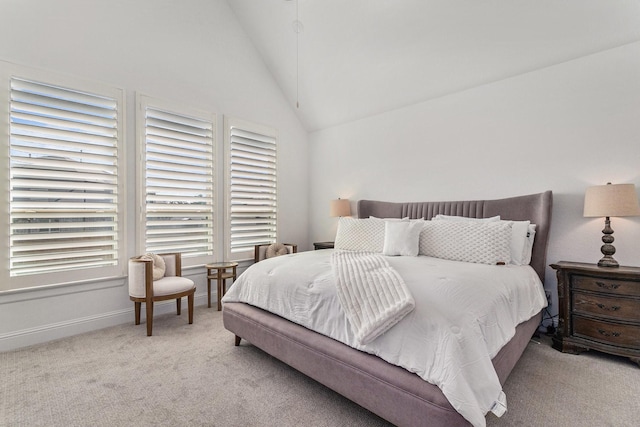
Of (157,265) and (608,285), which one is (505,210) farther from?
(157,265)

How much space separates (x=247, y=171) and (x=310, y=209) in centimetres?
142

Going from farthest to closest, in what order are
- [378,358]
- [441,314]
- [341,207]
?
[341,207] < [378,358] < [441,314]

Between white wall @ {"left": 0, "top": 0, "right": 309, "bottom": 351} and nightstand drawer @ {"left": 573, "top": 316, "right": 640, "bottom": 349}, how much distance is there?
146 inches

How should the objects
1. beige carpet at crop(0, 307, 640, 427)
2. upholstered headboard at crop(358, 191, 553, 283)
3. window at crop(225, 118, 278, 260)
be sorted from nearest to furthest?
beige carpet at crop(0, 307, 640, 427) → upholstered headboard at crop(358, 191, 553, 283) → window at crop(225, 118, 278, 260)

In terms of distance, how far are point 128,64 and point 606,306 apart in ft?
16.4

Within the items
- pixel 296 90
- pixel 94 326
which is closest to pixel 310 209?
pixel 296 90

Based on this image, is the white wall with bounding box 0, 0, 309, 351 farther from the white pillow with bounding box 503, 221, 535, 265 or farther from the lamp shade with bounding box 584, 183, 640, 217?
the lamp shade with bounding box 584, 183, 640, 217

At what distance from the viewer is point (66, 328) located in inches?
109

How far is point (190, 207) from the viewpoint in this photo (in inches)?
143

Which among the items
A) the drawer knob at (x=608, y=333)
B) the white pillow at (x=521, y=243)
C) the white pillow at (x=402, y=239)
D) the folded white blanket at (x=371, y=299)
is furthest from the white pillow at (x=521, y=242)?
the folded white blanket at (x=371, y=299)

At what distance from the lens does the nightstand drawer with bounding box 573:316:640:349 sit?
2.19 meters

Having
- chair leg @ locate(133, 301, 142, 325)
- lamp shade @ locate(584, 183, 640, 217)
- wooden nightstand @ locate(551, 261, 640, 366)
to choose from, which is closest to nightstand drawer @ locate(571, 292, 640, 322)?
wooden nightstand @ locate(551, 261, 640, 366)

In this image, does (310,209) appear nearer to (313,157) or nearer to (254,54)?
(313,157)

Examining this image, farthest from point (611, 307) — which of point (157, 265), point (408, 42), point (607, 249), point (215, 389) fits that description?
point (157, 265)
